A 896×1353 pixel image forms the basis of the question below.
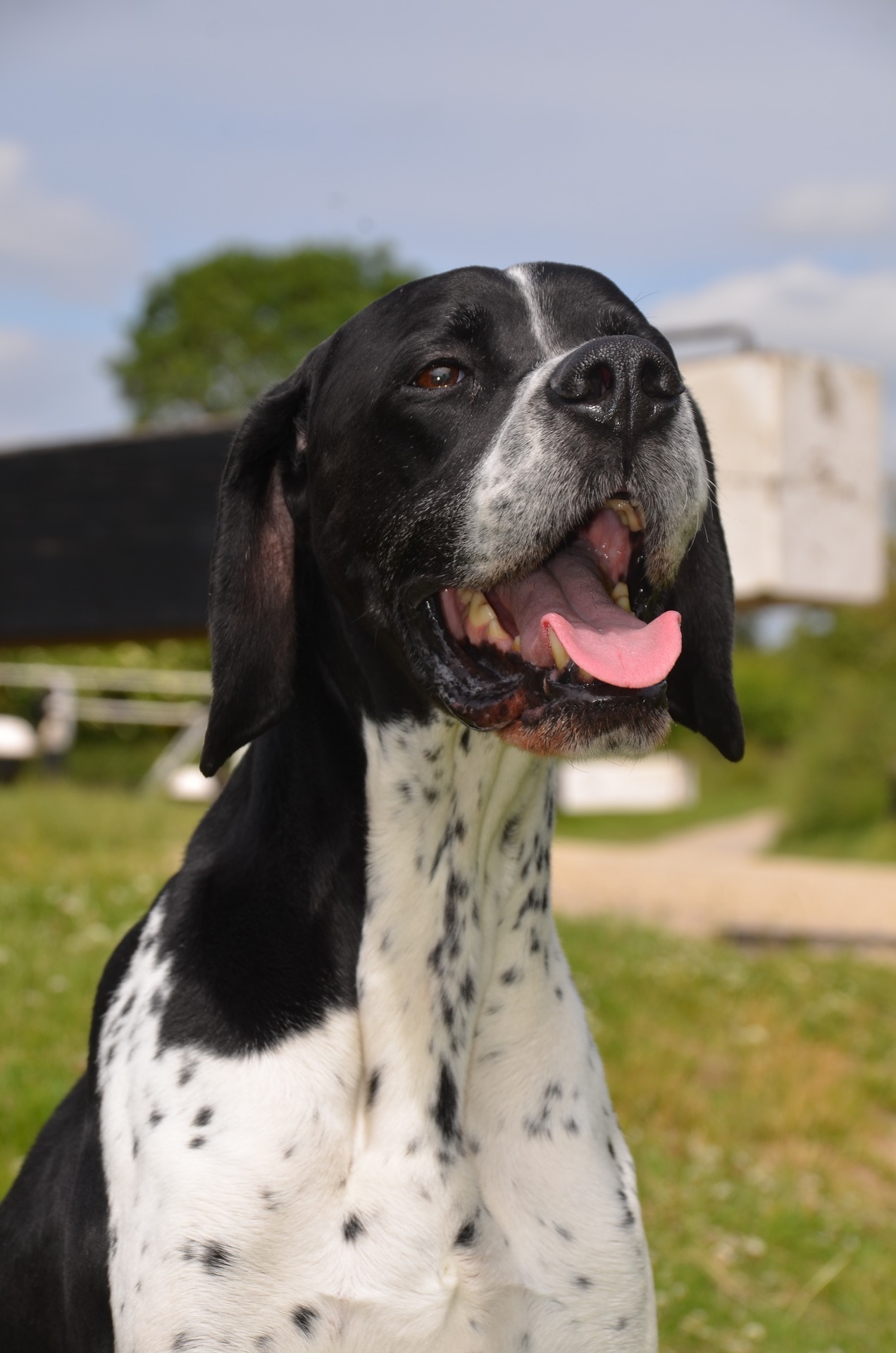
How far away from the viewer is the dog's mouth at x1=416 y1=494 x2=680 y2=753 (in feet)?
7.20

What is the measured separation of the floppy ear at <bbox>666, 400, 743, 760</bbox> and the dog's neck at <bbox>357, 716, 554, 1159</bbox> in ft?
1.20

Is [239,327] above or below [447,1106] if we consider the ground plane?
below

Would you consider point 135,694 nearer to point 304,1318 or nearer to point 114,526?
point 114,526

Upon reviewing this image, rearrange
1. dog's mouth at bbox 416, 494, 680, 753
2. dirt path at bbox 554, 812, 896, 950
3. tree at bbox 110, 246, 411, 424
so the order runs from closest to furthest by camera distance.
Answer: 1. dog's mouth at bbox 416, 494, 680, 753
2. dirt path at bbox 554, 812, 896, 950
3. tree at bbox 110, 246, 411, 424

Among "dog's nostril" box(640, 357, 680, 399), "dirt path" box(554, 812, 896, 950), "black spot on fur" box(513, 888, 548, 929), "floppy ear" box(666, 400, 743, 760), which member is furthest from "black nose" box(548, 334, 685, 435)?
"dirt path" box(554, 812, 896, 950)

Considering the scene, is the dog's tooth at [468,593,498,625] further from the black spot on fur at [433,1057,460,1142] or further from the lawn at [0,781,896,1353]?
the lawn at [0,781,896,1353]

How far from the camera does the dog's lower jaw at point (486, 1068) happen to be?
221cm

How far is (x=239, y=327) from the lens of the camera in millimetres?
38031

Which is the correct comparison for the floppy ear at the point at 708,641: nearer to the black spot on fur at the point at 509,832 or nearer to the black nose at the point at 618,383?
the black spot on fur at the point at 509,832

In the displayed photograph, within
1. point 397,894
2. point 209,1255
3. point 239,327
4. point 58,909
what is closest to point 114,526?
point 58,909

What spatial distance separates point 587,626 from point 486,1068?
2.35 feet

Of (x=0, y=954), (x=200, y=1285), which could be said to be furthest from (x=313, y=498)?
(x=0, y=954)

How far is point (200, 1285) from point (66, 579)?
11.6 feet

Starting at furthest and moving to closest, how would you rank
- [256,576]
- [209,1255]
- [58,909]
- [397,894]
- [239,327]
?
1. [239,327]
2. [58,909]
3. [256,576]
4. [397,894]
5. [209,1255]
